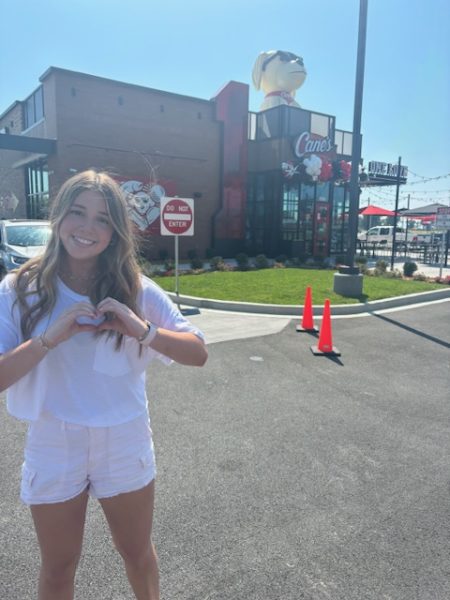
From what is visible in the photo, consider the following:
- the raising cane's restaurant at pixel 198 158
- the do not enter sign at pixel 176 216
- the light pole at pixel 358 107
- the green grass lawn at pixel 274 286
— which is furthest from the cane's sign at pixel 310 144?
the do not enter sign at pixel 176 216

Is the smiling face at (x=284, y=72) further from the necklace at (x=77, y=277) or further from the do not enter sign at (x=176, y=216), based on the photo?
the necklace at (x=77, y=277)

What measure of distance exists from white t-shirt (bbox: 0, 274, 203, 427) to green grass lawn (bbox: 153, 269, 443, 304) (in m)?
8.51

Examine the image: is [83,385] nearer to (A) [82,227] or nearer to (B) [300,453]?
(A) [82,227]

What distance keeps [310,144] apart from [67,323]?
2230cm

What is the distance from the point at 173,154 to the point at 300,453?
1838cm

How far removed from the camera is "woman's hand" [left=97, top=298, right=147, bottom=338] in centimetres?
150

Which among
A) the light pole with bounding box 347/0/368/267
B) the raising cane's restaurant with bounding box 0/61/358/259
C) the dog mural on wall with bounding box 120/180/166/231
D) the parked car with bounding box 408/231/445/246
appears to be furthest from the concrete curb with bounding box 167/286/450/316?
the parked car with bounding box 408/231/445/246

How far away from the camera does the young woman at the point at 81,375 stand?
1.55m

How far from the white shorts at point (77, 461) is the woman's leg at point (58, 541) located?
0.04m

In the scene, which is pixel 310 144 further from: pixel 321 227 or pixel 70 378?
pixel 70 378

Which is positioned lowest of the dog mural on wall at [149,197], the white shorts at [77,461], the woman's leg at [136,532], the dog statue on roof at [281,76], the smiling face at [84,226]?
the woman's leg at [136,532]

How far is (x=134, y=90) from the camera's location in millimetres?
18469

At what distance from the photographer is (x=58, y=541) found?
158 cm

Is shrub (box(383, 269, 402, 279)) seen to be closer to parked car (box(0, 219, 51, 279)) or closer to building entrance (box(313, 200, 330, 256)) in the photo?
building entrance (box(313, 200, 330, 256))
